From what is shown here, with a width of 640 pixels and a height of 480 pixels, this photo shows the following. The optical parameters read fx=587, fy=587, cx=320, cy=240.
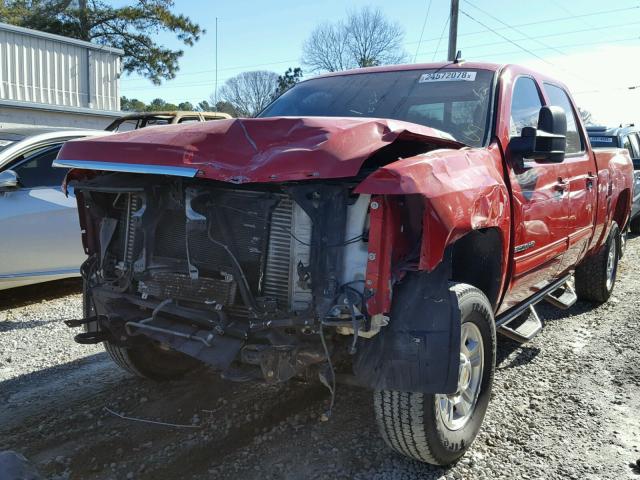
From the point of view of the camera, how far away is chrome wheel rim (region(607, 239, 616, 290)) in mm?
6354

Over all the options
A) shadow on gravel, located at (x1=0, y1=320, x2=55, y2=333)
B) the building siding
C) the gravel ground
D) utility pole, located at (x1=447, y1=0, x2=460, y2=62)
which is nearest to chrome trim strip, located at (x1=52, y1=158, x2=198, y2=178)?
the gravel ground

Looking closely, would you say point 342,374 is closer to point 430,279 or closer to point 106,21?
point 430,279

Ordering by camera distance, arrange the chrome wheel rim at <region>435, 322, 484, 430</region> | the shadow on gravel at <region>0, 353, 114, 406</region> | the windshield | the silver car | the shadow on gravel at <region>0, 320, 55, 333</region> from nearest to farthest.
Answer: the chrome wheel rim at <region>435, 322, 484, 430</region> → the windshield → the shadow on gravel at <region>0, 353, 114, 406</region> → the shadow on gravel at <region>0, 320, 55, 333</region> → the silver car

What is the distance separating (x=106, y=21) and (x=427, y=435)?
93.5 ft

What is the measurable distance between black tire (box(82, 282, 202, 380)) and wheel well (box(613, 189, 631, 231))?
4888 mm

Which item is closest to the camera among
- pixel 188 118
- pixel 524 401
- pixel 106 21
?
pixel 524 401

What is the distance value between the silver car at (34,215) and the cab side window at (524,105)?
4295mm

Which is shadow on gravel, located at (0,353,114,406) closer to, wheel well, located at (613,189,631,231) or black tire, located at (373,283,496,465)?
black tire, located at (373,283,496,465)

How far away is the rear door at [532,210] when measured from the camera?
3.55 metres

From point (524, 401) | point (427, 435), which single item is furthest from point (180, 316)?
point (524, 401)

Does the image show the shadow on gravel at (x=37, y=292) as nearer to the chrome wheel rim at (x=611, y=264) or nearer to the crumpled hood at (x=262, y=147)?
the crumpled hood at (x=262, y=147)

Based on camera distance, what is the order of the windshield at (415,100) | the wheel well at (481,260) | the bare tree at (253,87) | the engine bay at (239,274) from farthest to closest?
1. the bare tree at (253,87)
2. the windshield at (415,100)
3. the wheel well at (481,260)
4. the engine bay at (239,274)

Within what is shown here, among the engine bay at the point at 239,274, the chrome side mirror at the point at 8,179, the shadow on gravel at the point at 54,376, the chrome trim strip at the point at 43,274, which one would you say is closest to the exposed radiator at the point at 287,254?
the engine bay at the point at 239,274

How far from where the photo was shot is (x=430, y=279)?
8.91ft
